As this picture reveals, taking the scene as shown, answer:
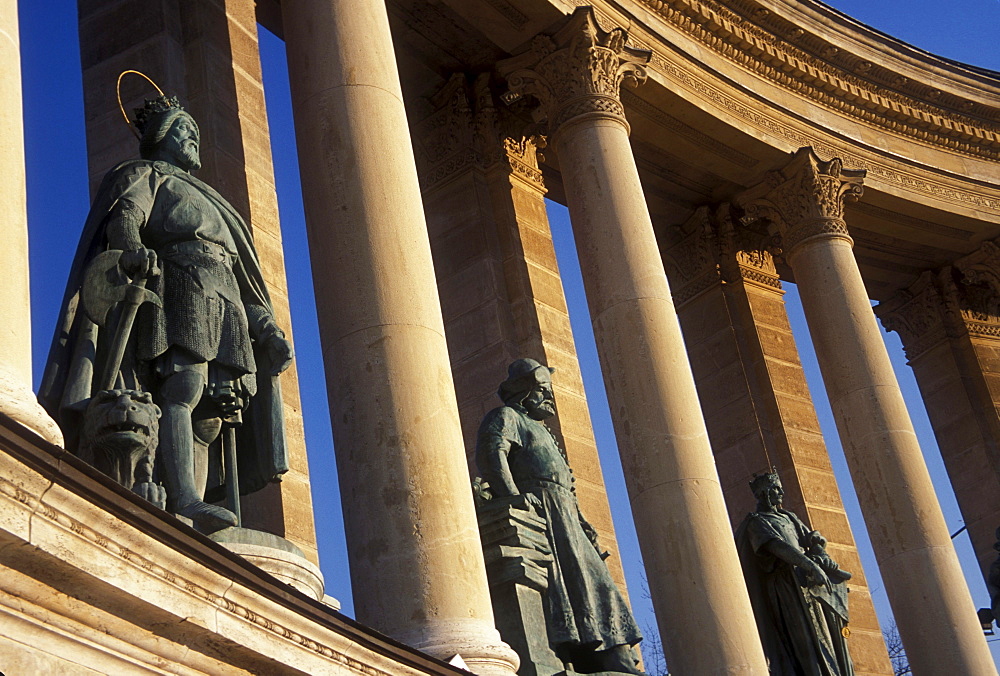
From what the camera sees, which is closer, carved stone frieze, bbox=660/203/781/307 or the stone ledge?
the stone ledge

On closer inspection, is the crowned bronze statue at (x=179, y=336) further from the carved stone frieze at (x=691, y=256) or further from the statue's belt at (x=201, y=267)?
the carved stone frieze at (x=691, y=256)

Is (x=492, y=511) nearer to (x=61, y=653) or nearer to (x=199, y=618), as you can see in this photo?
(x=199, y=618)

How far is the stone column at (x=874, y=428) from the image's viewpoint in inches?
1265

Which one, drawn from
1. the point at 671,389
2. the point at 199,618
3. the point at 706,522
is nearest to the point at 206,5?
the point at 671,389

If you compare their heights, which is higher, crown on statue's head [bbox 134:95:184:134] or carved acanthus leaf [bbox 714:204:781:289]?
carved acanthus leaf [bbox 714:204:781:289]

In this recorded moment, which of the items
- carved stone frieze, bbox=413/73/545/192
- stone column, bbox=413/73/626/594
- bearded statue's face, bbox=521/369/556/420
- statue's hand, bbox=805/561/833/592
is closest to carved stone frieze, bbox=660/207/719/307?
stone column, bbox=413/73/626/594

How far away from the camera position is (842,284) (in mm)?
36938

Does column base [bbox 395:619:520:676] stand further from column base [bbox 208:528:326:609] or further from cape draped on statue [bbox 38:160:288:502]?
cape draped on statue [bbox 38:160:288:502]

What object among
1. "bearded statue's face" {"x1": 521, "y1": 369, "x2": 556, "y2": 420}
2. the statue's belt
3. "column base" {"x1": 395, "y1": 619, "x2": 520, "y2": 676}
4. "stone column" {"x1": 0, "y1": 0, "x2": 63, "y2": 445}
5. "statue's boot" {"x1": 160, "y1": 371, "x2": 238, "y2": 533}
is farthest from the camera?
"bearded statue's face" {"x1": 521, "y1": 369, "x2": 556, "y2": 420}

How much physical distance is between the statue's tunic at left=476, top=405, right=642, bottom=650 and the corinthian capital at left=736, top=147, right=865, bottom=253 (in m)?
18.3

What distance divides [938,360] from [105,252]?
39177mm

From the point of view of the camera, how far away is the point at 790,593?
28.4 meters

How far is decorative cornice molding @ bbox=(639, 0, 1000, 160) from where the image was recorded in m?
37.9

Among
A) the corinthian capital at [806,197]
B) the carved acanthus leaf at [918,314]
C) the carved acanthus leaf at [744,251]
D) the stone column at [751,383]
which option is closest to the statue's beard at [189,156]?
the corinthian capital at [806,197]
